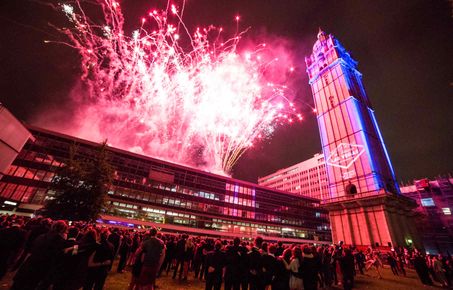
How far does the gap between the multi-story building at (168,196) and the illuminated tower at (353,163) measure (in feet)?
80.3

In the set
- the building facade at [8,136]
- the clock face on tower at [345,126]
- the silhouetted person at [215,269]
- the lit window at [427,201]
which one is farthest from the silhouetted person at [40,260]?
the lit window at [427,201]

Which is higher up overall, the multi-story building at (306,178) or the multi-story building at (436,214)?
the multi-story building at (306,178)

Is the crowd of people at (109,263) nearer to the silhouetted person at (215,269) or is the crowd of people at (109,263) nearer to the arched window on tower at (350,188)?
the silhouetted person at (215,269)

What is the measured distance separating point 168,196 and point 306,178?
7072 centimetres

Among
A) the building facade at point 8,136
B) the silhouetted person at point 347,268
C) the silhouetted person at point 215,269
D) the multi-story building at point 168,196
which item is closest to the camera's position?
the silhouetted person at point 215,269

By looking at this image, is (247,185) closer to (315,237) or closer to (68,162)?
(315,237)

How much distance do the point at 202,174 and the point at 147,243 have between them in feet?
156

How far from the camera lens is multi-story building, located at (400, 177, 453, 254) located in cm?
5479

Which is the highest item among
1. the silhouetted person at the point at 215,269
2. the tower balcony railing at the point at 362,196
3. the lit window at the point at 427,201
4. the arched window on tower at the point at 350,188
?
the lit window at the point at 427,201

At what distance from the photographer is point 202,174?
53031 millimetres

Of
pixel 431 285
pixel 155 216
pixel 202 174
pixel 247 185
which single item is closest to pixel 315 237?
pixel 247 185

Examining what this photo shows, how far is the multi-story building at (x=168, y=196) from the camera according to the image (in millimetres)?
36503

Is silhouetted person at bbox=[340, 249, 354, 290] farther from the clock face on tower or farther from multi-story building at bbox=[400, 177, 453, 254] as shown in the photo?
multi-story building at bbox=[400, 177, 453, 254]

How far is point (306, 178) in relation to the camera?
9525cm
